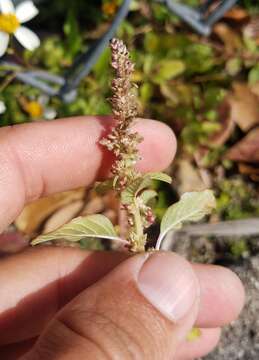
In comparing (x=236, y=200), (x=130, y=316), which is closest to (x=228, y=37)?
(x=236, y=200)

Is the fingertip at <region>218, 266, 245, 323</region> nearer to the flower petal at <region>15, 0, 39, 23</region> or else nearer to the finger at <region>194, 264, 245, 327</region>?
the finger at <region>194, 264, 245, 327</region>

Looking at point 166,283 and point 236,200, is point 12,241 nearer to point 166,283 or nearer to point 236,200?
point 236,200

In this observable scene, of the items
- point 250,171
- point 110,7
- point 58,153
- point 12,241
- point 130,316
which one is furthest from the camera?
point 110,7

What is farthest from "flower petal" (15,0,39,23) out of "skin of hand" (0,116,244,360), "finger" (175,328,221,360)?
"finger" (175,328,221,360)

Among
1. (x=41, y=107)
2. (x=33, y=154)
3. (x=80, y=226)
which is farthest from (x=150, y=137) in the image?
(x=41, y=107)

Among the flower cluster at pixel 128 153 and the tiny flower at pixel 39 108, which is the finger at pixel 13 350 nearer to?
the flower cluster at pixel 128 153

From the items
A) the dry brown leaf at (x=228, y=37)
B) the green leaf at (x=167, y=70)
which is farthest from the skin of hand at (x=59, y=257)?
the dry brown leaf at (x=228, y=37)
